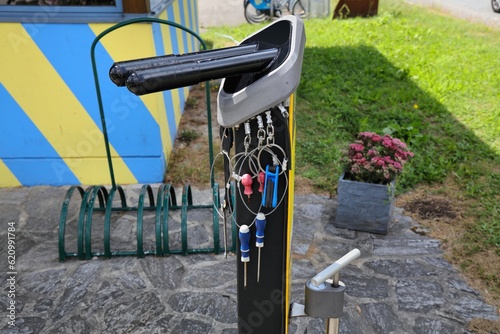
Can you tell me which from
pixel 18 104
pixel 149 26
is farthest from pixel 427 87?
pixel 18 104

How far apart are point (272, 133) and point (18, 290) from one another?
212 cm

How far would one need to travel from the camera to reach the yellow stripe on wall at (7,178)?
3.87m

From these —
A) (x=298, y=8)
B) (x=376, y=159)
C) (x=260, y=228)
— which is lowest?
(x=376, y=159)

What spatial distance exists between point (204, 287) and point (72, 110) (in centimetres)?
177

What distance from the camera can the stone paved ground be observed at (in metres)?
2.57

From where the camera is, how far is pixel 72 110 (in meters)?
3.70

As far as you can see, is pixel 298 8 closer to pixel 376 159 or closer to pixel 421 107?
pixel 421 107

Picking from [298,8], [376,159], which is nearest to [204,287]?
[376,159]

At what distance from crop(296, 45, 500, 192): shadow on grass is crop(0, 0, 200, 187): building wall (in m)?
1.34

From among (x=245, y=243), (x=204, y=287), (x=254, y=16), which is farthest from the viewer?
(x=254, y=16)

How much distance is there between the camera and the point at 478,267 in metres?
2.97

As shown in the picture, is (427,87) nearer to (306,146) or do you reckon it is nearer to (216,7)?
(306,146)

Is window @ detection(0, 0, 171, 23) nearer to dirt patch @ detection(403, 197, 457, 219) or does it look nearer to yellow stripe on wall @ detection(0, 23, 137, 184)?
yellow stripe on wall @ detection(0, 23, 137, 184)

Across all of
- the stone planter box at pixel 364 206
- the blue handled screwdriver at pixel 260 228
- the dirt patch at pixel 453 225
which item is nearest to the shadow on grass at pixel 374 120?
the dirt patch at pixel 453 225
